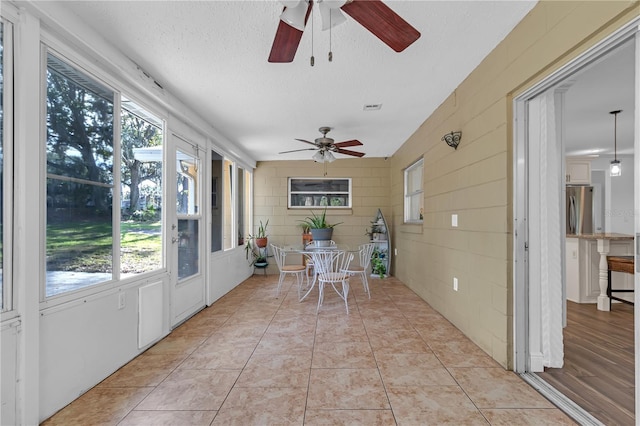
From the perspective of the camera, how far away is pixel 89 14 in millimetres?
1863

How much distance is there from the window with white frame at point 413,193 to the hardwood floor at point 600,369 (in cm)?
225

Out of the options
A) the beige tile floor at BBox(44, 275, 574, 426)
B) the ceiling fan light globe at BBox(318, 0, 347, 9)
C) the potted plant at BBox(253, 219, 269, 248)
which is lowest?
the beige tile floor at BBox(44, 275, 574, 426)

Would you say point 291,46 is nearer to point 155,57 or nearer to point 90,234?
point 155,57

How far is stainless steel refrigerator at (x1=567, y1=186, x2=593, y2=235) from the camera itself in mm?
4989

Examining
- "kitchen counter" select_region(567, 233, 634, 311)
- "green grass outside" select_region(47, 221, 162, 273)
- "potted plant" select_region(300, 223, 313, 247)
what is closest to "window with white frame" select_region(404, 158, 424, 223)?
"potted plant" select_region(300, 223, 313, 247)

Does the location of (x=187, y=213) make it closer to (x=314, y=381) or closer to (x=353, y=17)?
(x=314, y=381)

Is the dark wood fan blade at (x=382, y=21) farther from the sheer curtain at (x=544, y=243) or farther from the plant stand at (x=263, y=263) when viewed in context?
the plant stand at (x=263, y=263)

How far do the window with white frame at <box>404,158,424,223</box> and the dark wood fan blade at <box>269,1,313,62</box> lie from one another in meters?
3.06

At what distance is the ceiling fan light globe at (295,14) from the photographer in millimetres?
1369

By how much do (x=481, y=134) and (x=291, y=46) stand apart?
1765 mm

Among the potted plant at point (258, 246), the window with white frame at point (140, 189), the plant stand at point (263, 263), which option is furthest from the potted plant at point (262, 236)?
the window with white frame at point (140, 189)

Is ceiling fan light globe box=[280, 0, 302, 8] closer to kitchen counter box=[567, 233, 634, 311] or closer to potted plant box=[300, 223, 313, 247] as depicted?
kitchen counter box=[567, 233, 634, 311]

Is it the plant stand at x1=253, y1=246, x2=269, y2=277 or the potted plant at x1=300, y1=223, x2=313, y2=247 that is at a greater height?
the potted plant at x1=300, y1=223, x2=313, y2=247

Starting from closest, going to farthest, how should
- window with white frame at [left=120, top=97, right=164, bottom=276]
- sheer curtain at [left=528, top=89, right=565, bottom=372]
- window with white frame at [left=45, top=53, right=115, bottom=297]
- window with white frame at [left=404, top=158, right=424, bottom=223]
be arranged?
1. window with white frame at [left=45, top=53, right=115, bottom=297]
2. sheer curtain at [left=528, top=89, right=565, bottom=372]
3. window with white frame at [left=120, top=97, right=164, bottom=276]
4. window with white frame at [left=404, top=158, right=424, bottom=223]
